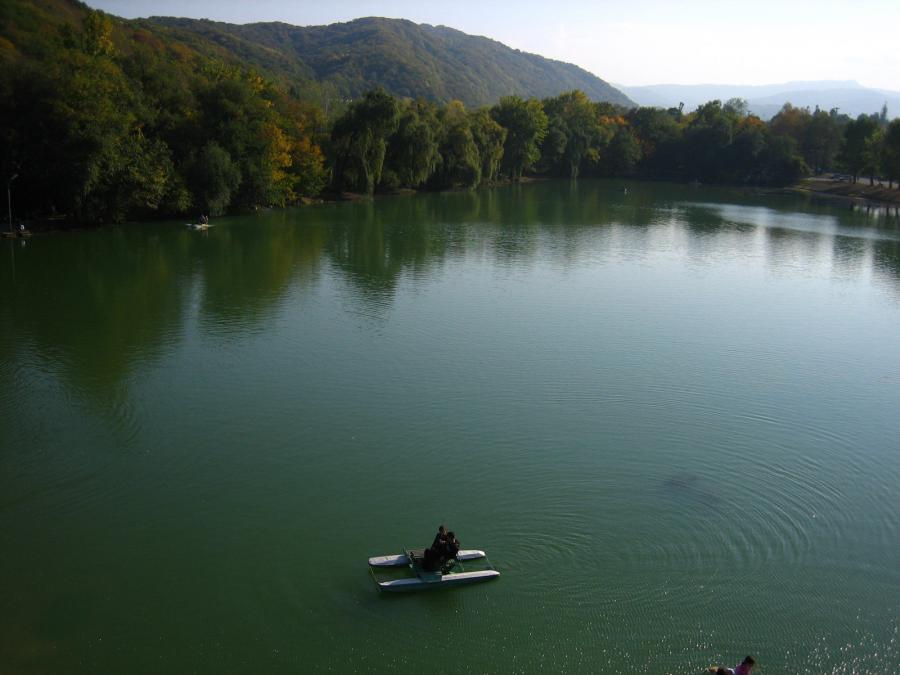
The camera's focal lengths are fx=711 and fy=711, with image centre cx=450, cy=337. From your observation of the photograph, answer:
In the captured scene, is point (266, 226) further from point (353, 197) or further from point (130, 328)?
point (130, 328)

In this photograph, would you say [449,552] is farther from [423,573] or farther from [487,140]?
[487,140]

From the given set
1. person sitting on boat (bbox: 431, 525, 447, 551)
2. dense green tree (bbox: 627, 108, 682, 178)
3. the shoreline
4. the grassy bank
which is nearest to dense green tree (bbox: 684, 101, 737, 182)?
dense green tree (bbox: 627, 108, 682, 178)

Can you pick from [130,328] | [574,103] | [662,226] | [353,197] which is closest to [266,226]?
[353,197]

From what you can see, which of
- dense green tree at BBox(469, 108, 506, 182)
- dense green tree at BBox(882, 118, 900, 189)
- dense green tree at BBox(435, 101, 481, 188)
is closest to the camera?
dense green tree at BBox(882, 118, 900, 189)

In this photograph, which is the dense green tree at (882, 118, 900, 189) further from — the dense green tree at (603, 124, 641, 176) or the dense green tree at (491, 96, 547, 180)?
the dense green tree at (491, 96, 547, 180)

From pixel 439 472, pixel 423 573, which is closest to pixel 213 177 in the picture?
pixel 439 472
